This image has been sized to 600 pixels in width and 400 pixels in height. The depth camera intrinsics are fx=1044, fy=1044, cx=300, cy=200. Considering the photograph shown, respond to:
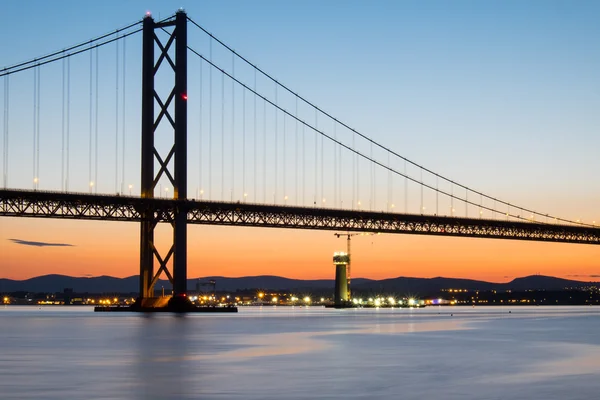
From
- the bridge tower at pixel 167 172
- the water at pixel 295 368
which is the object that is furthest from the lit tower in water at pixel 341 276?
the water at pixel 295 368

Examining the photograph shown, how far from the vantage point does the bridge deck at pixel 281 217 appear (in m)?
69.8

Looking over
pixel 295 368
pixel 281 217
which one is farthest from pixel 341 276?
pixel 295 368

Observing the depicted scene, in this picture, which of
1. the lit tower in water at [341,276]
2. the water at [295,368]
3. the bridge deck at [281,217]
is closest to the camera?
the water at [295,368]

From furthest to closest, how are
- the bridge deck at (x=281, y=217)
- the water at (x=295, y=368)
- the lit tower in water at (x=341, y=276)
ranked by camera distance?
the lit tower in water at (x=341, y=276) < the bridge deck at (x=281, y=217) < the water at (x=295, y=368)

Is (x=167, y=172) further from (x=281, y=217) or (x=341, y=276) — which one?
(x=341, y=276)

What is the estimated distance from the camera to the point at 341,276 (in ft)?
498

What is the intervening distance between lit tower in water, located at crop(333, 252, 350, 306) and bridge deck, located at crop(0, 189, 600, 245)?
170ft

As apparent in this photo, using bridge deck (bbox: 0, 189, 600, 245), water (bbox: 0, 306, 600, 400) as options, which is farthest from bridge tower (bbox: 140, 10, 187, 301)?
water (bbox: 0, 306, 600, 400)

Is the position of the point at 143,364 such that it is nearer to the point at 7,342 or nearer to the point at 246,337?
the point at 7,342

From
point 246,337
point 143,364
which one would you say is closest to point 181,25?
point 246,337

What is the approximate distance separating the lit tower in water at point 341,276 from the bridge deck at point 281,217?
5196cm

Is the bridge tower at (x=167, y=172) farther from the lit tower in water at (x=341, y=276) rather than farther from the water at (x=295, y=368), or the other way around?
the lit tower in water at (x=341, y=276)

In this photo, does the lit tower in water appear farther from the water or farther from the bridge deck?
the water

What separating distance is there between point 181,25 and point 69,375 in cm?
5242
